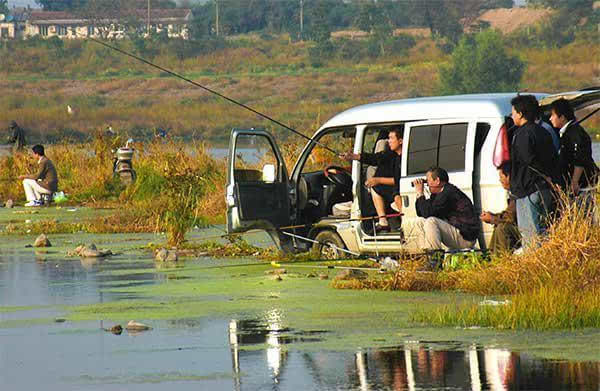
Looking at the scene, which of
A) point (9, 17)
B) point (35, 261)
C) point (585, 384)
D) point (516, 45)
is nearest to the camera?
point (585, 384)

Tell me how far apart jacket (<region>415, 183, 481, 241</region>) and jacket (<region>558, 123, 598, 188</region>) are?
1.00 meters

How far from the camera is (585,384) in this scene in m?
9.51

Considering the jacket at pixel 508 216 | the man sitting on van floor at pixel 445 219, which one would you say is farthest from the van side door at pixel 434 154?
the jacket at pixel 508 216

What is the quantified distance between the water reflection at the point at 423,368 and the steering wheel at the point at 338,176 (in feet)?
22.0

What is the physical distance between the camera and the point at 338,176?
18.4m

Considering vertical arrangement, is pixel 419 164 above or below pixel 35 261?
above

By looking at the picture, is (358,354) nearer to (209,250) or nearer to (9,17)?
(209,250)

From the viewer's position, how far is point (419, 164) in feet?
54.6

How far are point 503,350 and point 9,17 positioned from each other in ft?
536

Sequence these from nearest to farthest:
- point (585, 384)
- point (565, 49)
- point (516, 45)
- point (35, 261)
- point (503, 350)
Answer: point (585, 384) < point (503, 350) < point (35, 261) < point (565, 49) < point (516, 45)

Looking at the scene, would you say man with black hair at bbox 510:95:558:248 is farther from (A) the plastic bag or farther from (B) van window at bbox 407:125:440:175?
(A) the plastic bag

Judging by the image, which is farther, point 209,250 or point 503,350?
point 209,250

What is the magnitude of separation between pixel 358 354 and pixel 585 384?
6.57 feet

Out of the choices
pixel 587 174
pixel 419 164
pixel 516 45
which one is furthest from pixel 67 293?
pixel 516 45
